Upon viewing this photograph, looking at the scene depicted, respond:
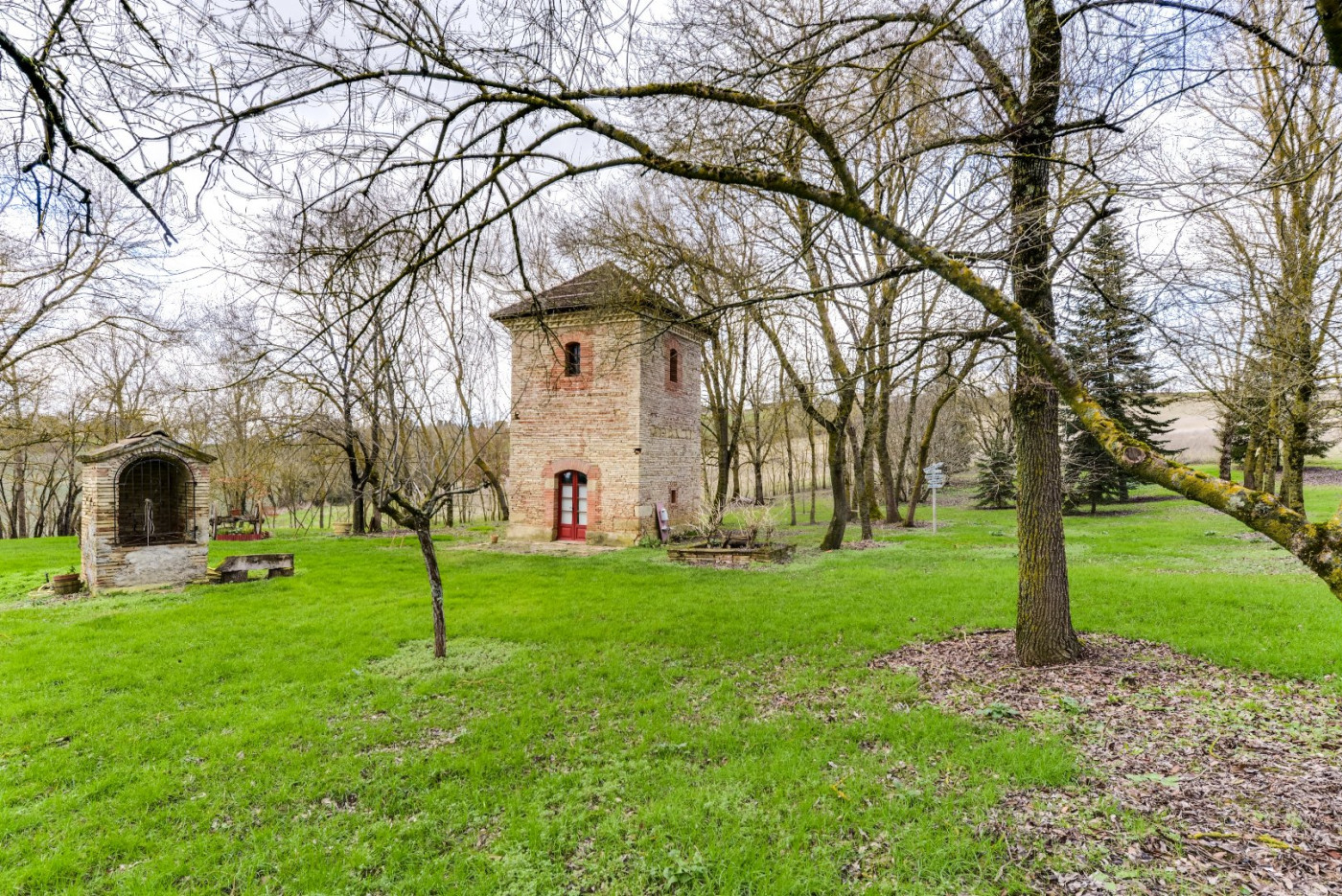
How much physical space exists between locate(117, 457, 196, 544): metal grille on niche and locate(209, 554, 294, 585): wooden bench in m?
0.91

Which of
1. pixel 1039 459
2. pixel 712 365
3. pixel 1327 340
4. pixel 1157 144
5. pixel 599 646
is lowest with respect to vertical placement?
pixel 599 646

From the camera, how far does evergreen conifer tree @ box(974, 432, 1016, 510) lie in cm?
2645

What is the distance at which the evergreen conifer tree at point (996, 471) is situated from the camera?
2645cm

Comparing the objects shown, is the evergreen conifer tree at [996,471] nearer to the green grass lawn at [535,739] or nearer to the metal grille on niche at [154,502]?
the green grass lawn at [535,739]

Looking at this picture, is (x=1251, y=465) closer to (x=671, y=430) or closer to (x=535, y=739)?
(x=671, y=430)

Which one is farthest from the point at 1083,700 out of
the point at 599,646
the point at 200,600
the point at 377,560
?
the point at 377,560

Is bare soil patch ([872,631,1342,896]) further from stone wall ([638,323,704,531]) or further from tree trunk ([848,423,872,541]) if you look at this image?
stone wall ([638,323,704,531])

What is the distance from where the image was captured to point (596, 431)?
17.3 metres

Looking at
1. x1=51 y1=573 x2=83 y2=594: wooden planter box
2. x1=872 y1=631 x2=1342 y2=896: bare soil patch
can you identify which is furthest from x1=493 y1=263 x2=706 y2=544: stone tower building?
x1=872 y1=631 x2=1342 y2=896: bare soil patch

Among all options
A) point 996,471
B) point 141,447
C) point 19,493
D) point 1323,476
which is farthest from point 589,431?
point 1323,476

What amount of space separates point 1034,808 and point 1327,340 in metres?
10.1

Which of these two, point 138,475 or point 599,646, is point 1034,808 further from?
point 138,475

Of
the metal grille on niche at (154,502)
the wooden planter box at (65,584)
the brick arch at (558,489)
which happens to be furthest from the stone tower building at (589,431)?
the wooden planter box at (65,584)

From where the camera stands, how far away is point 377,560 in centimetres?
1438
